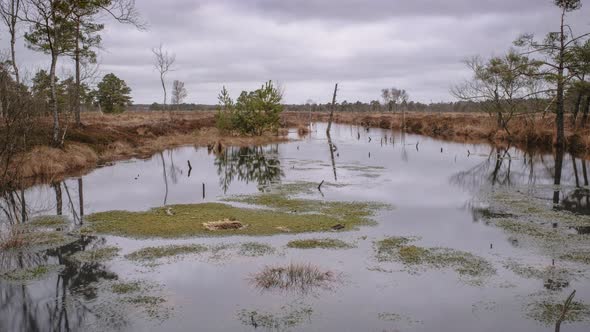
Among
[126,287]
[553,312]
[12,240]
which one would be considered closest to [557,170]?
[553,312]

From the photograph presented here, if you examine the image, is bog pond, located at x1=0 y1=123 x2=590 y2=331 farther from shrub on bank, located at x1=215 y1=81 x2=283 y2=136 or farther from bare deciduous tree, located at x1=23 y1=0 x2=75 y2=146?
shrub on bank, located at x1=215 y1=81 x2=283 y2=136

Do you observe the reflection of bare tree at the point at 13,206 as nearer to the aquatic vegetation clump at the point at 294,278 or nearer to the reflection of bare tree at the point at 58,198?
the reflection of bare tree at the point at 58,198

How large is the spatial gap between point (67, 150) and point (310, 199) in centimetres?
1869

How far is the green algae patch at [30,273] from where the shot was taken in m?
12.0

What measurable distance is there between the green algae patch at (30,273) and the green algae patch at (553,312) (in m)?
11.4

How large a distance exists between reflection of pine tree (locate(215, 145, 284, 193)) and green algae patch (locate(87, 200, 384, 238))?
5.37 m

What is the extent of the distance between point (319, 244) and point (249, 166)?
1992cm

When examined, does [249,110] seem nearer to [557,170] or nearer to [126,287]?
[557,170]

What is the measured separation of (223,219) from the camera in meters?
17.9

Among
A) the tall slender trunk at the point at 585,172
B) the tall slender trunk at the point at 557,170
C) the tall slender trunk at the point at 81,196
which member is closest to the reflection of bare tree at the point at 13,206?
the tall slender trunk at the point at 81,196

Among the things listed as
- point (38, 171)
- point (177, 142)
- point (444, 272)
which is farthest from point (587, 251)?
point (177, 142)

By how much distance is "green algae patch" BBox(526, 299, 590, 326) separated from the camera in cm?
992

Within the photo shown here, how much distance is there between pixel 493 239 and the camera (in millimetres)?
15719

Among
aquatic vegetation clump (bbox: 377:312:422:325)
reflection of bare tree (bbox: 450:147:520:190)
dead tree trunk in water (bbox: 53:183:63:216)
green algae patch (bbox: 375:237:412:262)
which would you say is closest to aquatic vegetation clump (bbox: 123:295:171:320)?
aquatic vegetation clump (bbox: 377:312:422:325)
